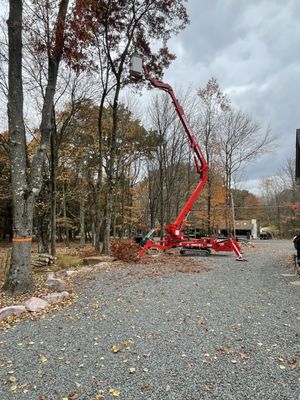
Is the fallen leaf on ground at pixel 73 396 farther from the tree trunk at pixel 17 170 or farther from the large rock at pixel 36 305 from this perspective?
the tree trunk at pixel 17 170

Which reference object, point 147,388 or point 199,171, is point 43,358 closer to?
point 147,388

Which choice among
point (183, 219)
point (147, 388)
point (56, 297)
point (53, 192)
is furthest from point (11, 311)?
point (183, 219)

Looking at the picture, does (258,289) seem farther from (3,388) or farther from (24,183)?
(24,183)

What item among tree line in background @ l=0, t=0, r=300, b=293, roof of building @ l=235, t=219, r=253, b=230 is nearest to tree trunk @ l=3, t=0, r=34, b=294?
tree line in background @ l=0, t=0, r=300, b=293

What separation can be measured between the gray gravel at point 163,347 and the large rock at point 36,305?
17.6 inches

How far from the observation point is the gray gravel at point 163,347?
9.20ft

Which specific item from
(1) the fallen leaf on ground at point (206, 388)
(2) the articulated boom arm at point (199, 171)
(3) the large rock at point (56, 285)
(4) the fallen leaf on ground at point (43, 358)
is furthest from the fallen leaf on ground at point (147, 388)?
(2) the articulated boom arm at point (199, 171)

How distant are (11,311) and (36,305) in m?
0.42

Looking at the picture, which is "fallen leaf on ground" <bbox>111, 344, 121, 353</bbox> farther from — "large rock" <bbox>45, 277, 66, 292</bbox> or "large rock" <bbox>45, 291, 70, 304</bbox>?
"large rock" <bbox>45, 277, 66, 292</bbox>

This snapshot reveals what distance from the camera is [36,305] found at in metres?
5.16

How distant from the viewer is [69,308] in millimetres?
5223

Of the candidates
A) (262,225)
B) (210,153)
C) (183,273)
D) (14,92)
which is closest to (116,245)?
(183,273)

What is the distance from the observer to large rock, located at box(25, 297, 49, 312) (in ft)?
16.6

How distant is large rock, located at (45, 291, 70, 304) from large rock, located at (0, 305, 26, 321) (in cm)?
55
